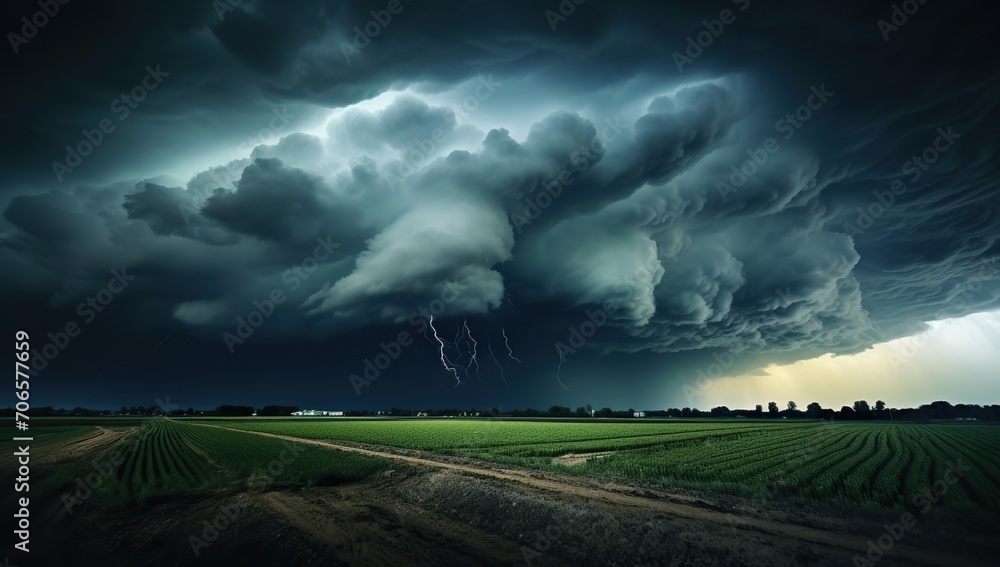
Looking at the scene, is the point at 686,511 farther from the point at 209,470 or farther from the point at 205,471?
the point at 209,470

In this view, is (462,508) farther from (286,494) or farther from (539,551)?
(286,494)

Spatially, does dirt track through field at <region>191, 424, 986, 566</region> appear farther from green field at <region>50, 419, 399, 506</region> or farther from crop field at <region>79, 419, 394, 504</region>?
green field at <region>50, 419, 399, 506</region>

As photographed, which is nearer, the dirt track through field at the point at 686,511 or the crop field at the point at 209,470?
the dirt track through field at the point at 686,511

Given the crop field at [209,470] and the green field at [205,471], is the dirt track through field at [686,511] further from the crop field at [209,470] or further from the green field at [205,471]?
the green field at [205,471]

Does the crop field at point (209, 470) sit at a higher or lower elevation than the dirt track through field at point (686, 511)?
lower

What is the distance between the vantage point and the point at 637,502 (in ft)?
55.0

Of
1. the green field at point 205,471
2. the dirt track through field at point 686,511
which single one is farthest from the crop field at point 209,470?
the dirt track through field at point 686,511

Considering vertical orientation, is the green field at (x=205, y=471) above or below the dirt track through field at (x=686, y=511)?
below

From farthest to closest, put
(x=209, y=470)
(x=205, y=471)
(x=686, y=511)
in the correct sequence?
(x=209, y=470) → (x=205, y=471) → (x=686, y=511)

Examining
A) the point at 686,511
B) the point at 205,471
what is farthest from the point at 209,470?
the point at 686,511

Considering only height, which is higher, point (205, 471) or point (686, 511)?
point (686, 511)

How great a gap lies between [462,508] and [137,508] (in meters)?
13.7

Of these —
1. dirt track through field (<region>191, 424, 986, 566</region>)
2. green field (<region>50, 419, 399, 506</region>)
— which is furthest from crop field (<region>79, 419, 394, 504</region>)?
dirt track through field (<region>191, 424, 986, 566</region>)

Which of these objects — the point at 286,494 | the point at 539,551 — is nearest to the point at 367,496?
the point at 286,494
